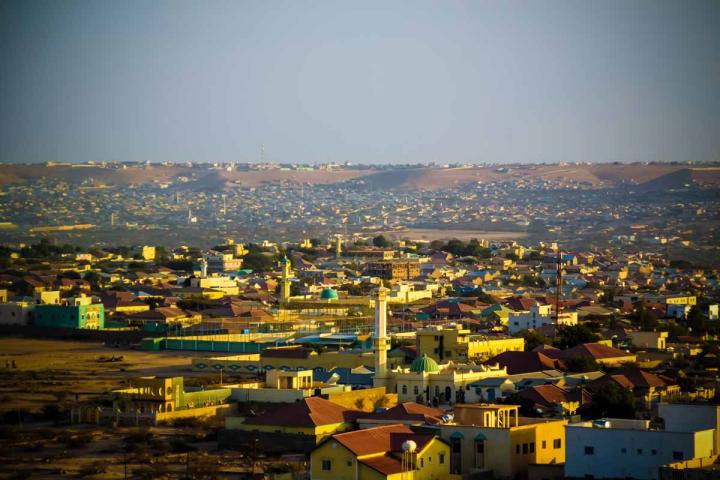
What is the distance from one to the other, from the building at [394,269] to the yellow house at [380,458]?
2047 inches

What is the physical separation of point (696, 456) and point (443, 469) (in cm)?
354

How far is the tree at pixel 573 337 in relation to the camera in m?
45.6

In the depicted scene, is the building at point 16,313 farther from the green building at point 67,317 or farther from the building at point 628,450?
the building at point 628,450

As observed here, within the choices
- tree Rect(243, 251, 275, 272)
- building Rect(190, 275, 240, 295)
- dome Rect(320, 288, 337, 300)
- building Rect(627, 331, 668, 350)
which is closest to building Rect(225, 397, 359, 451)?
building Rect(627, 331, 668, 350)

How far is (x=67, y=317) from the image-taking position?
53.7 metres

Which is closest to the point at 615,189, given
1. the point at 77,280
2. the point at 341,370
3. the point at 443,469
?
the point at 77,280

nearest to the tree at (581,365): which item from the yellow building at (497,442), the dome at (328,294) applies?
the yellow building at (497,442)

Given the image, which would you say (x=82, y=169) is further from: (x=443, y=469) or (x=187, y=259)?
(x=443, y=469)

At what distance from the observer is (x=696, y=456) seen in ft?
83.6

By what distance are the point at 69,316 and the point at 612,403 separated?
25.1 metres

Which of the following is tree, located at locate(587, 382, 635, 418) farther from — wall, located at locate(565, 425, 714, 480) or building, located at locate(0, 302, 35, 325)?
building, located at locate(0, 302, 35, 325)

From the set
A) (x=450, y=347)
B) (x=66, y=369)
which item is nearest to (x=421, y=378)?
(x=450, y=347)

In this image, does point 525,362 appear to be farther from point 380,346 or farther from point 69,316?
point 69,316

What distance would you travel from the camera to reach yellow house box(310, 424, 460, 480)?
84.8ft
